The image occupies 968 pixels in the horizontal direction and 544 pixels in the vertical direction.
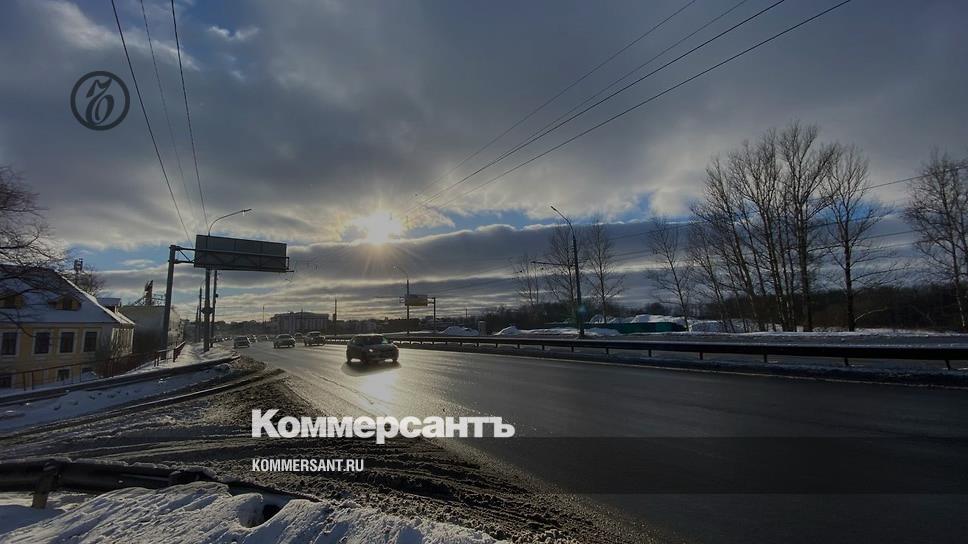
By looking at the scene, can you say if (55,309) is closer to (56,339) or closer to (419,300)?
(56,339)

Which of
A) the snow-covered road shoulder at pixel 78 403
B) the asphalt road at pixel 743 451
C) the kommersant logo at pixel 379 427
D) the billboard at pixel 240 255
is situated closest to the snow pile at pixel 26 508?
the kommersant logo at pixel 379 427

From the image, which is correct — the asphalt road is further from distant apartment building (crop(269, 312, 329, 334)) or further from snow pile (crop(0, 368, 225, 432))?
distant apartment building (crop(269, 312, 329, 334))

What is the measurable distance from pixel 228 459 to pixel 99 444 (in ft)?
9.52

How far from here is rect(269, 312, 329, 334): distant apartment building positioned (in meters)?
139

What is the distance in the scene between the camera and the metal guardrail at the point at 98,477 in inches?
154

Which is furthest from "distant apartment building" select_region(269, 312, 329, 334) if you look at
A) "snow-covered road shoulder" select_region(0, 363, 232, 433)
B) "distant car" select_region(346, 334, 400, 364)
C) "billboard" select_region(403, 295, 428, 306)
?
"snow-covered road shoulder" select_region(0, 363, 232, 433)

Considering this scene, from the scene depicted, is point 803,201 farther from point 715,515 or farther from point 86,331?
point 86,331

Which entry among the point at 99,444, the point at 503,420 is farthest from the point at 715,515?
the point at 99,444

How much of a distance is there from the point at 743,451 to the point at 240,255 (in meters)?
35.5

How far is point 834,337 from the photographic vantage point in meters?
26.8

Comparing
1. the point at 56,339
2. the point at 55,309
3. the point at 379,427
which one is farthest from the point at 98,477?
the point at 55,309

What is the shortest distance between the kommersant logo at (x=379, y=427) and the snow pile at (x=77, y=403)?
5.22m

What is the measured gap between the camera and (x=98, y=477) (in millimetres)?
4090

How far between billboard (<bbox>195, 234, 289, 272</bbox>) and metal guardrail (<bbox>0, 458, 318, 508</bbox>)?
3165cm
